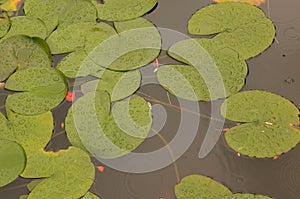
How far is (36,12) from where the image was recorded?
144 cm

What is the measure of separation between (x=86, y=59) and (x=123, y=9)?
193 millimetres

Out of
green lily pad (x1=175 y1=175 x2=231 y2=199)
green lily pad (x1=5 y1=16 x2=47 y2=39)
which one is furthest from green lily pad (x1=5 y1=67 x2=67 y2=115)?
green lily pad (x1=175 y1=175 x2=231 y2=199)

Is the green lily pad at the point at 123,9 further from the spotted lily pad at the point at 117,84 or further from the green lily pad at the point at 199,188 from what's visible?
the green lily pad at the point at 199,188

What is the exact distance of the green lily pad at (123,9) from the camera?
141 centimetres

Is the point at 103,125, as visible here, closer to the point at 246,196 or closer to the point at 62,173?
the point at 62,173

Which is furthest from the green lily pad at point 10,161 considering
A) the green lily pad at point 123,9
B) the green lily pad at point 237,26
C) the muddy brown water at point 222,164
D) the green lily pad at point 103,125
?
the green lily pad at point 237,26

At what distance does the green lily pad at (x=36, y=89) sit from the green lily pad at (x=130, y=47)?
12 cm

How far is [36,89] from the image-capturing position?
128 centimetres

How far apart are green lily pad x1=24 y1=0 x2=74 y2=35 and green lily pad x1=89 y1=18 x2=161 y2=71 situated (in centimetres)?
16

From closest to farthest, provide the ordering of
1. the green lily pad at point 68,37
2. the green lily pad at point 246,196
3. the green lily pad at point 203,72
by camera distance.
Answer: the green lily pad at point 246,196
the green lily pad at point 203,72
the green lily pad at point 68,37

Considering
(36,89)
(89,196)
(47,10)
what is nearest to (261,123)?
(89,196)

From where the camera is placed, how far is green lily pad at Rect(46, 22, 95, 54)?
4.46ft

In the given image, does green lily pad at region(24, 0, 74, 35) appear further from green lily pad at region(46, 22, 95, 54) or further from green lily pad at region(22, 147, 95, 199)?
green lily pad at region(22, 147, 95, 199)

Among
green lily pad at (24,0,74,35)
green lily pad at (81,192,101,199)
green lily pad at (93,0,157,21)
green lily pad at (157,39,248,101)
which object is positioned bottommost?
green lily pad at (81,192,101,199)
